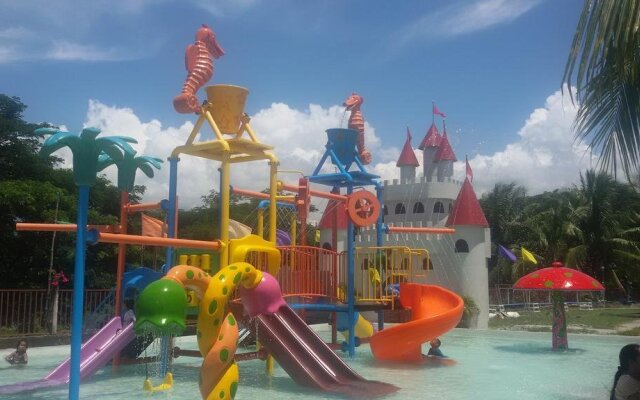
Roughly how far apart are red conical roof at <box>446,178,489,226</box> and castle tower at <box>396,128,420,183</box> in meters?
8.13

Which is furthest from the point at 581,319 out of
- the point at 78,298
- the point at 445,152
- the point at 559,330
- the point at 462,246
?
the point at 78,298

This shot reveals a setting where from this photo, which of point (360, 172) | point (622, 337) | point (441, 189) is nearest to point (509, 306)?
point (441, 189)

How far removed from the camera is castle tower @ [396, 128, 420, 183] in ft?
106

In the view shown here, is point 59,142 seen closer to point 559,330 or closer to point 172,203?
point 172,203

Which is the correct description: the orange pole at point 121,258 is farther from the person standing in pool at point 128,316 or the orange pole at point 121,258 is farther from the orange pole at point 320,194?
the orange pole at point 320,194

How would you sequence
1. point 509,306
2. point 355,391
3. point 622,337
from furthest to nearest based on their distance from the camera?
point 509,306 → point 622,337 → point 355,391

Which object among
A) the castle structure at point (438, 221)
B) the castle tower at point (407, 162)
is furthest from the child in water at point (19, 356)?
the castle tower at point (407, 162)

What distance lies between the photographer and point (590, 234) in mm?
33031

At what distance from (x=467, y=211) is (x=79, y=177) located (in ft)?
61.3

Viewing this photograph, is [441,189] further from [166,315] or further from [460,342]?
[166,315]

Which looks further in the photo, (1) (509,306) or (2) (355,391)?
(1) (509,306)

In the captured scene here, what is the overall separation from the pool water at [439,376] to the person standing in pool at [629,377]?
398 centimetres

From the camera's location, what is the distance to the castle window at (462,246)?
77.5ft

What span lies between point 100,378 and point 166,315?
15.8 feet
